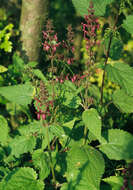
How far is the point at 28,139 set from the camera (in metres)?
2.09

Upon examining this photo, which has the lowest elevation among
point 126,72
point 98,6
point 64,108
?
point 64,108

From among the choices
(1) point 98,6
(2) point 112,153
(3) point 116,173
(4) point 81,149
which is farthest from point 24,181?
(1) point 98,6

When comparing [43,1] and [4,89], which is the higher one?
[43,1]

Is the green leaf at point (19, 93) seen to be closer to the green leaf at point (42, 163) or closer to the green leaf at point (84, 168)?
the green leaf at point (42, 163)

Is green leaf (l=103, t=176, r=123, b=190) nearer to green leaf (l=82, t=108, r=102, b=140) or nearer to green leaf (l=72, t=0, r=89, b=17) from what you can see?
green leaf (l=82, t=108, r=102, b=140)

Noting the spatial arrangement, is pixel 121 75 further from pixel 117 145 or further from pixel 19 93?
pixel 19 93

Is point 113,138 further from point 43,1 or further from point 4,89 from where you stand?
point 43,1

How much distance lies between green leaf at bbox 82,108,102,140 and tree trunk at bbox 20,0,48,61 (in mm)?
1523

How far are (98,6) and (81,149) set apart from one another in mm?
1240

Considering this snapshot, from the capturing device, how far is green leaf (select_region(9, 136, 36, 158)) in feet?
6.58

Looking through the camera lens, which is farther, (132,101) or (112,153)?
(132,101)

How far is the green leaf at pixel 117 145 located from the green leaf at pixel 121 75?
0.37 metres

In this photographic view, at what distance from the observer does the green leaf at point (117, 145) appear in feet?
6.26

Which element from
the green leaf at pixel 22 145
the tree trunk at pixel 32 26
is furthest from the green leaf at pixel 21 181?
the tree trunk at pixel 32 26
